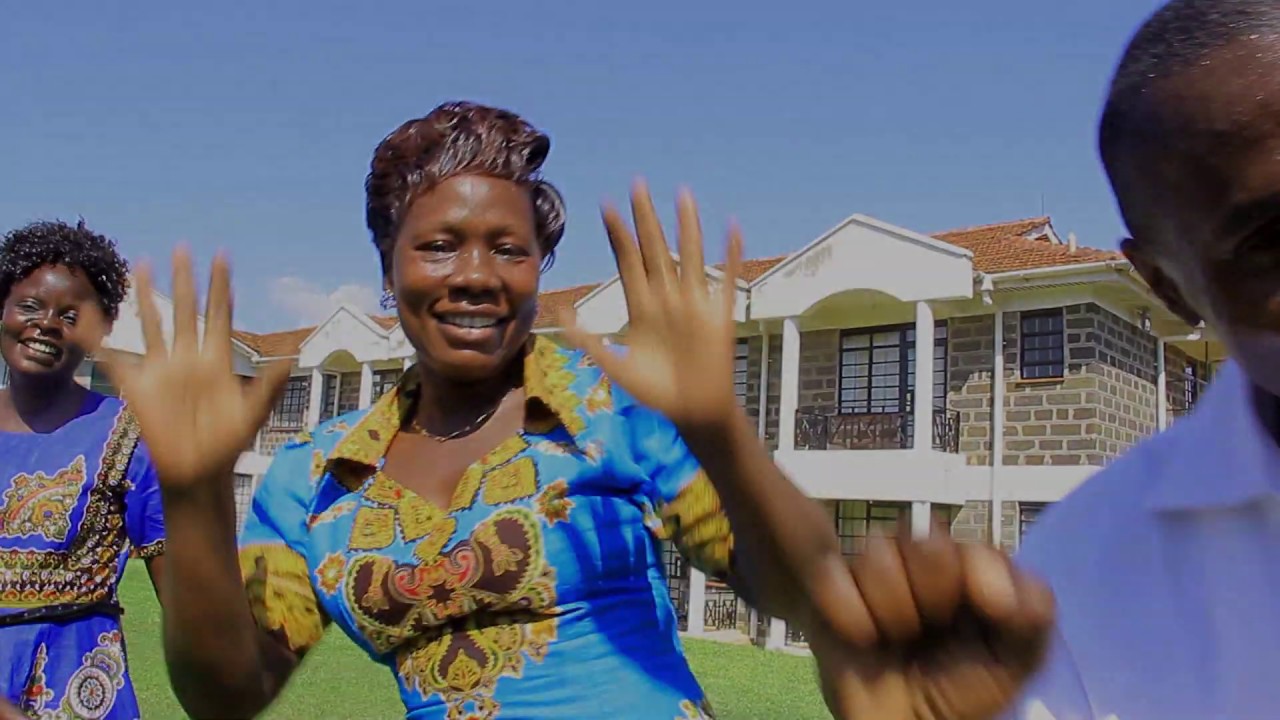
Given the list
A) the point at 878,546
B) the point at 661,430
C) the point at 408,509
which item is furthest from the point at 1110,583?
the point at 408,509

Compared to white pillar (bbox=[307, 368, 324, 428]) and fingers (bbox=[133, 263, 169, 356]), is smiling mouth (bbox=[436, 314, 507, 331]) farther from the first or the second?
white pillar (bbox=[307, 368, 324, 428])

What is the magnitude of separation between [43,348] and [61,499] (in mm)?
435

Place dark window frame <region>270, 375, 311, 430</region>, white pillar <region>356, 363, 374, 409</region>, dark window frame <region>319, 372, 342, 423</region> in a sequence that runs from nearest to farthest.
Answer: white pillar <region>356, 363, 374, 409</region>, dark window frame <region>319, 372, 342, 423</region>, dark window frame <region>270, 375, 311, 430</region>

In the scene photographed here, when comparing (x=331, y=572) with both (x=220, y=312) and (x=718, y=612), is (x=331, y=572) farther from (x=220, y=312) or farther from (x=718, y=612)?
(x=718, y=612)

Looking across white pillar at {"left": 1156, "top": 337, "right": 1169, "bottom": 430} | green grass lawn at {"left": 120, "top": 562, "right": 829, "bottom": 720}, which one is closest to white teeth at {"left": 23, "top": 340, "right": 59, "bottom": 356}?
green grass lawn at {"left": 120, "top": 562, "right": 829, "bottom": 720}

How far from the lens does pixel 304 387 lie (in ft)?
81.5

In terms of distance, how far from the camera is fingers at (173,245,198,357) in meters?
1.53

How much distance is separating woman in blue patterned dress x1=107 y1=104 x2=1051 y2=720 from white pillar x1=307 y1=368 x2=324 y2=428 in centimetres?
2241

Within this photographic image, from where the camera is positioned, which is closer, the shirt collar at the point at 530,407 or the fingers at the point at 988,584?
the fingers at the point at 988,584

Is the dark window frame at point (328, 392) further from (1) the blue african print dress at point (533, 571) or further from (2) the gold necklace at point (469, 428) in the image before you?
(1) the blue african print dress at point (533, 571)

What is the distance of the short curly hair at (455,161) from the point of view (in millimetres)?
1961

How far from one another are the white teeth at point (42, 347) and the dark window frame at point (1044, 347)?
1240 cm

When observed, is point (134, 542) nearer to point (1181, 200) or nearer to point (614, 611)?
point (614, 611)

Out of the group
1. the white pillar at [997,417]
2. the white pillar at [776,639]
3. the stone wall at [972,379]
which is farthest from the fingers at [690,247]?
the white pillar at [776,639]
